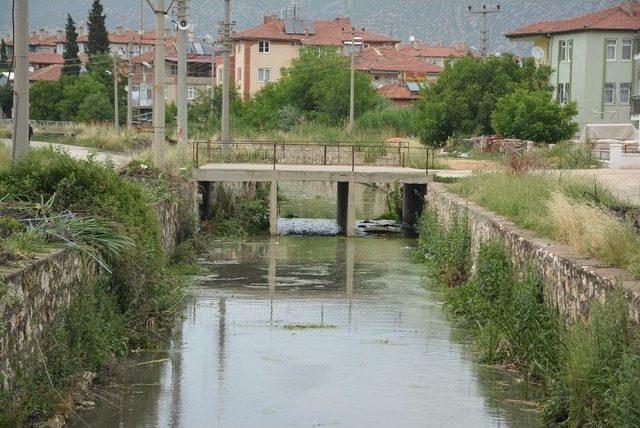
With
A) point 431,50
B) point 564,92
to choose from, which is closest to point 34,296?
point 564,92

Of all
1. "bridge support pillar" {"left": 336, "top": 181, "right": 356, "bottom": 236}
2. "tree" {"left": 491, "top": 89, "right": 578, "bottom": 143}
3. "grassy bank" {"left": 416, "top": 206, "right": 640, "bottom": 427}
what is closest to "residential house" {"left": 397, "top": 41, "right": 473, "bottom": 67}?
"tree" {"left": 491, "top": 89, "right": 578, "bottom": 143}

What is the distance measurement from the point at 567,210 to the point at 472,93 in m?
43.9

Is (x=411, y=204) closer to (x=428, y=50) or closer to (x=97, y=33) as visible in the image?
(x=97, y=33)

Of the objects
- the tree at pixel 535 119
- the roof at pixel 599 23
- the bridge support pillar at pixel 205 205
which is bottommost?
the bridge support pillar at pixel 205 205

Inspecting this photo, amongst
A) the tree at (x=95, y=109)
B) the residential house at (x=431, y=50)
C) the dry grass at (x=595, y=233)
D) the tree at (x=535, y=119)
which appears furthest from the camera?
the residential house at (x=431, y=50)

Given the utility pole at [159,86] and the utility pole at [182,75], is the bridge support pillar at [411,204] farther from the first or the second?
the utility pole at [159,86]

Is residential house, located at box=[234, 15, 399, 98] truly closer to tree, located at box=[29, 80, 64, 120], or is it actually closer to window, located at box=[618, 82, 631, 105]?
tree, located at box=[29, 80, 64, 120]

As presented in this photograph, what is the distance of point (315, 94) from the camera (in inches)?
3290

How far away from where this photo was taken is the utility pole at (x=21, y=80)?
20.3 m

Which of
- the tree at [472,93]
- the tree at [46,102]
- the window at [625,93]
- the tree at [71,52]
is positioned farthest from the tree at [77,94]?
the tree at [472,93]

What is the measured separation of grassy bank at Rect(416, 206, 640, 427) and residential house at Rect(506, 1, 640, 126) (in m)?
60.1

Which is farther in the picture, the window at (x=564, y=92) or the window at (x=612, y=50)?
the window at (x=564, y=92)

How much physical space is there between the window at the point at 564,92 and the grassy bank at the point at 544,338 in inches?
2415

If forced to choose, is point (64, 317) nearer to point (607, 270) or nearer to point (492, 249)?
point (607, 270)
